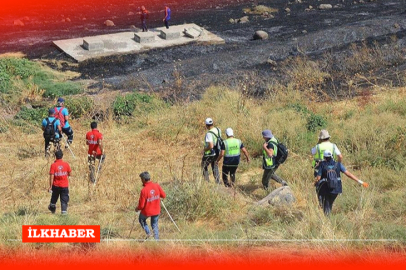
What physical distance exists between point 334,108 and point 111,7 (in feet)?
66.2

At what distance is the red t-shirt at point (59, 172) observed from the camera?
427 inches

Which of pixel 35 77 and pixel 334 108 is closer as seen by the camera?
pixel 334 108

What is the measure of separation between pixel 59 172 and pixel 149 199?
2.06 metres

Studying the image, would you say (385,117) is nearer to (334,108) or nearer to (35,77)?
(334,108)

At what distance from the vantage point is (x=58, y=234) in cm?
987

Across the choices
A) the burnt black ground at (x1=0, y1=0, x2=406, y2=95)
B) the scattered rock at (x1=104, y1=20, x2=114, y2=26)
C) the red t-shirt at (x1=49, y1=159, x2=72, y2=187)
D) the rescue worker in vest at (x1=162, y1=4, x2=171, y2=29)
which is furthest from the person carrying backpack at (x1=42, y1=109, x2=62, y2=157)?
the scattered rock at (x1=104, y1=20, x2=114, y2=26)

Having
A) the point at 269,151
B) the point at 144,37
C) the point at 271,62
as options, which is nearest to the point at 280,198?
the point at 269,151

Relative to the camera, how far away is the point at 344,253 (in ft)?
29.2

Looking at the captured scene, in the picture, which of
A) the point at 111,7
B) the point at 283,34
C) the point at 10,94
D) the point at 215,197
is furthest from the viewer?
the point at 111,7

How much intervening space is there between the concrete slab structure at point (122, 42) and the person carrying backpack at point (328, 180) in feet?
55.1

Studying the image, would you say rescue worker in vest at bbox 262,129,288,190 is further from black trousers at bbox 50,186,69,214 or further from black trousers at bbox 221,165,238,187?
black trousers at bbox 50,186,69,214

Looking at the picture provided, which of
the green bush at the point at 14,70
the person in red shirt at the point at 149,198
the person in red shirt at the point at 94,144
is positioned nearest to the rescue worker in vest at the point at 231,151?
the person in red shirt at the point at 94,144

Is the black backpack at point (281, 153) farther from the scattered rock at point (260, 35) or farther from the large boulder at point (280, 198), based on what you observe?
the scattered rock at point (260, 35)

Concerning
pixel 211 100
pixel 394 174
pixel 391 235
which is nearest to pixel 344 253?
pixel 391 235
